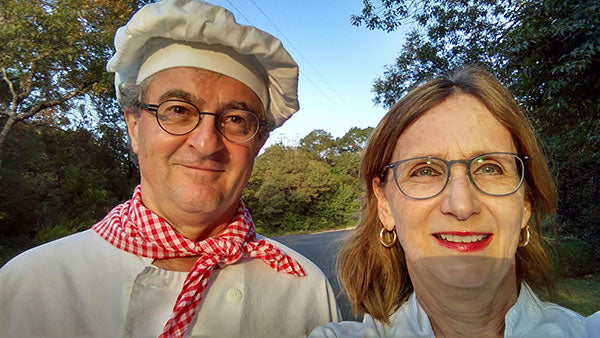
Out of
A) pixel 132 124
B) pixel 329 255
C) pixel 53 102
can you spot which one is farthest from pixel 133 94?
pixel 53 102

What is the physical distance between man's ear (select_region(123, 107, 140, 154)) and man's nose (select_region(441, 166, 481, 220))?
4.51 ft

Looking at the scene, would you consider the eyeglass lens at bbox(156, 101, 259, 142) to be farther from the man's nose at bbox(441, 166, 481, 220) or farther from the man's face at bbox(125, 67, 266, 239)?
the man's nose at bbox(441, 166, 481, 220)

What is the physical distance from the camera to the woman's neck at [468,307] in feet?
5.21

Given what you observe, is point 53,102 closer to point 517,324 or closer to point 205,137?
point 205,137

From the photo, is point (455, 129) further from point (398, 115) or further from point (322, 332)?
point (322, 332)

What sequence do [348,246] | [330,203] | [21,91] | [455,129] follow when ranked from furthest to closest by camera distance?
[330,203]
[21,91]
[348,246]
[455,129]

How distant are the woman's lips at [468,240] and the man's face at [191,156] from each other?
93 centimetres

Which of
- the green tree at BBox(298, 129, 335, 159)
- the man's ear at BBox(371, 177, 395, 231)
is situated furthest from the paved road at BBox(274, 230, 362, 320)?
the green tree at BBox(298, 129, 335, 159)

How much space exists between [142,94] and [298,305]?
1.22 metres

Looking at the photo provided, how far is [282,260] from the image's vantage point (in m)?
1.93

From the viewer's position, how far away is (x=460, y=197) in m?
1.50

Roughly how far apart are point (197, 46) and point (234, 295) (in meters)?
1.10

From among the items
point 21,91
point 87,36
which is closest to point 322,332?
point 87,36

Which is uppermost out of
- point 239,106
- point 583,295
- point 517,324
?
point 239,106
